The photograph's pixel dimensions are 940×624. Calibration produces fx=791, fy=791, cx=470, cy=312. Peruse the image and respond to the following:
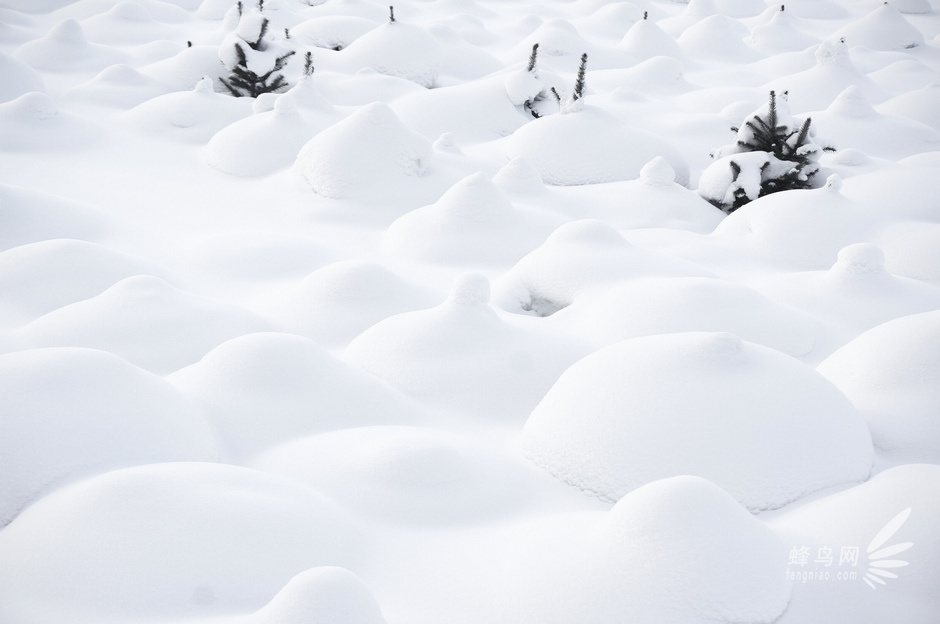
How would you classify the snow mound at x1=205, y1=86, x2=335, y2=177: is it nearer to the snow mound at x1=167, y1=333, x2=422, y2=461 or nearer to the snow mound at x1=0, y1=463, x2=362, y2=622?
the snow mound at x1=167, y1=333, x2=422, y2=461

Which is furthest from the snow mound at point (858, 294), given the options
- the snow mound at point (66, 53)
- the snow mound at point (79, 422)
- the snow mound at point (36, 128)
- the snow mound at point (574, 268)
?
the snow mound at point (66, 53)

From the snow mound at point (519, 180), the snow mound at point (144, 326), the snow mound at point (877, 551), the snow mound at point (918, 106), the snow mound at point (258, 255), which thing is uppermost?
the snow mound at point (877, 551)

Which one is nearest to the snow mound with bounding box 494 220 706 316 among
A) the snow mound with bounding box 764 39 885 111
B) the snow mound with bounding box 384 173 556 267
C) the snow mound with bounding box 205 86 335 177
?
the snow mound with bounding box 384 173 556 267

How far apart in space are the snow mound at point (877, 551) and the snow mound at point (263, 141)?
573 centimetres

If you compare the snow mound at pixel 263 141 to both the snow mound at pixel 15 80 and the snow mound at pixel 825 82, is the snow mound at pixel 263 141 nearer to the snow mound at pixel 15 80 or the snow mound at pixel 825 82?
the snow mound at pixel 15 80

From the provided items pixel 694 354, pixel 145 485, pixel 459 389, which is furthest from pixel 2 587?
pixel 694 354

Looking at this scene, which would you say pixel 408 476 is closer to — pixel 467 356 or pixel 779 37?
pixel 467 356

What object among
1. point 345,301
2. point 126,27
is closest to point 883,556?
point 345,301

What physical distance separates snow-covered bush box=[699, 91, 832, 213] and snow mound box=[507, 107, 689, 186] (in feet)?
2.28

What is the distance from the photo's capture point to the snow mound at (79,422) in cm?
279

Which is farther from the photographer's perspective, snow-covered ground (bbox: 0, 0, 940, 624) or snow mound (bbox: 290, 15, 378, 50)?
snow mound (bbox: 290, 15, 378, 50)

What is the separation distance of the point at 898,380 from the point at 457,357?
6.76ft

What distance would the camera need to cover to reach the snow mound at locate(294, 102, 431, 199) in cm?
672

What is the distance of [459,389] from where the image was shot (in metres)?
3.91
